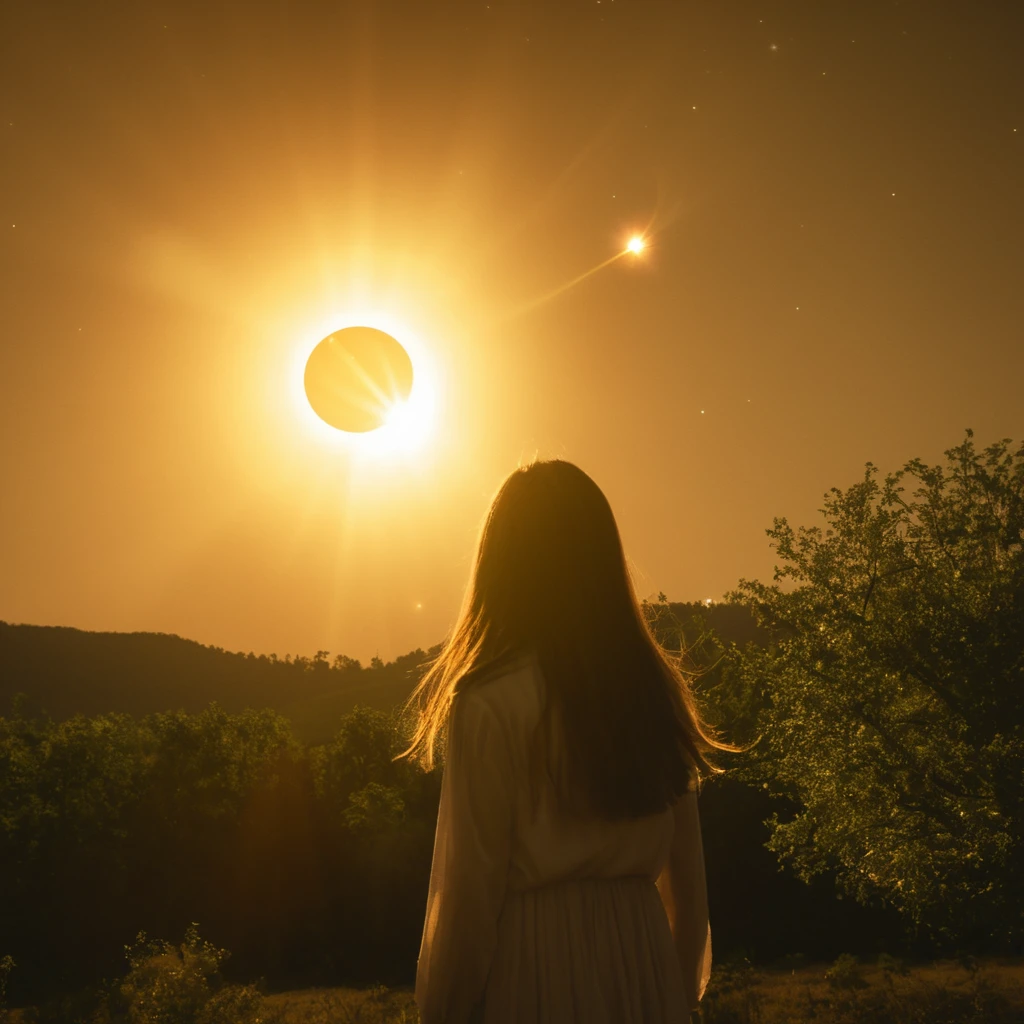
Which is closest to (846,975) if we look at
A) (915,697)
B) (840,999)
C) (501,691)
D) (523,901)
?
(840,999)

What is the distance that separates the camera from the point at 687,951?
10.6 ft

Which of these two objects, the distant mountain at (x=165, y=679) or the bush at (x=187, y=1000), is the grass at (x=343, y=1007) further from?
the distant mountain at (x=165, y=679)

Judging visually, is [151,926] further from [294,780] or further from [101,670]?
[101,670]

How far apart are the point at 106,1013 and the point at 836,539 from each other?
38.4 metres

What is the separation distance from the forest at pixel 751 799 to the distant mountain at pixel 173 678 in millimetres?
7254

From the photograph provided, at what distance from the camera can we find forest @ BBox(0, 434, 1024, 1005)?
703 inches

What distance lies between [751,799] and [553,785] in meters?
48.1

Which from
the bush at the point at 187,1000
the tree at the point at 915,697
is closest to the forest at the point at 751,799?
the tree at the point at 915,697

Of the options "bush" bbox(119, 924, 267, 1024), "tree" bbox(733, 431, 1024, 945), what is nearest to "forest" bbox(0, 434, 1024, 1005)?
"tree" bbox(733, 431, 1024, 945)

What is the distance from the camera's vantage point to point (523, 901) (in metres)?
2.71

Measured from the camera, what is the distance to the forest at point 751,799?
58.6ft

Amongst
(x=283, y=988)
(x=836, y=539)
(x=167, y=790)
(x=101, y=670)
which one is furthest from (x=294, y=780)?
(x=101, y=670)

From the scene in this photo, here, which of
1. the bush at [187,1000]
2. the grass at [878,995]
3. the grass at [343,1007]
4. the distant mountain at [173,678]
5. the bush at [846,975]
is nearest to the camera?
the grass at [878,995]

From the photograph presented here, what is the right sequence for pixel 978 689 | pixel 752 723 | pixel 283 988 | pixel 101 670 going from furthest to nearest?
1. pixel 101 670
2. pixel 283 988
3. pixel 752 723
4. pixel 978 689
